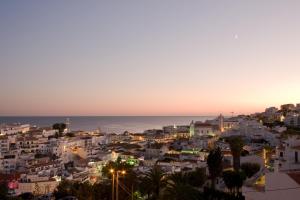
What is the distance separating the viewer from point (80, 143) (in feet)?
296

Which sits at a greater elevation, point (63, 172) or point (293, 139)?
point (293, 139)

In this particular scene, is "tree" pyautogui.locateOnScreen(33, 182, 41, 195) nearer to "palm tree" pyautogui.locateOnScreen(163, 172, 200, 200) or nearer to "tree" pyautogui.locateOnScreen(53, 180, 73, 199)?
"tree" pyautogui.locateOnScreen(53, 180, 73, 199)

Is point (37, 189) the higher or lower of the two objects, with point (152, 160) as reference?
lower

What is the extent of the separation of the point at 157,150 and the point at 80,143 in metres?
24.9

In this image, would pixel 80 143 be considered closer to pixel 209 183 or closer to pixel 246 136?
pixel 246 136

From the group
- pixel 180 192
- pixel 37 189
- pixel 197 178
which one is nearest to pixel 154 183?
pixel 180 192

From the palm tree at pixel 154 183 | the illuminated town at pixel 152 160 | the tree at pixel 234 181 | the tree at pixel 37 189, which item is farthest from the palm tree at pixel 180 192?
the tree at pixel 37 189

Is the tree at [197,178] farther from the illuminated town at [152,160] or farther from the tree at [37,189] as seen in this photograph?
the tree at [37,189]

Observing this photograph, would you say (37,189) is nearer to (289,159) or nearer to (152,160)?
(152,160)

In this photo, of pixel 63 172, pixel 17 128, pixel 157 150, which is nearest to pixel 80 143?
pixel 157 150

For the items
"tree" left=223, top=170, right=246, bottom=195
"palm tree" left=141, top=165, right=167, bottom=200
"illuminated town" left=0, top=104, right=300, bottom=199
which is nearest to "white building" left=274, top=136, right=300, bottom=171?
"illuminated town" left=0, top=104, right=300, bottom=199

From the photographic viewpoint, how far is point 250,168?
37125mm

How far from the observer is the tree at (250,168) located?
119 ft

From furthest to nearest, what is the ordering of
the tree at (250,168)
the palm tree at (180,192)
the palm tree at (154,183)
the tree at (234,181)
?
1. the tree at (250,168)
2. the tree at (234,181)
3. the palm tree at (154,183)
4. the palm tree at (180,192)
